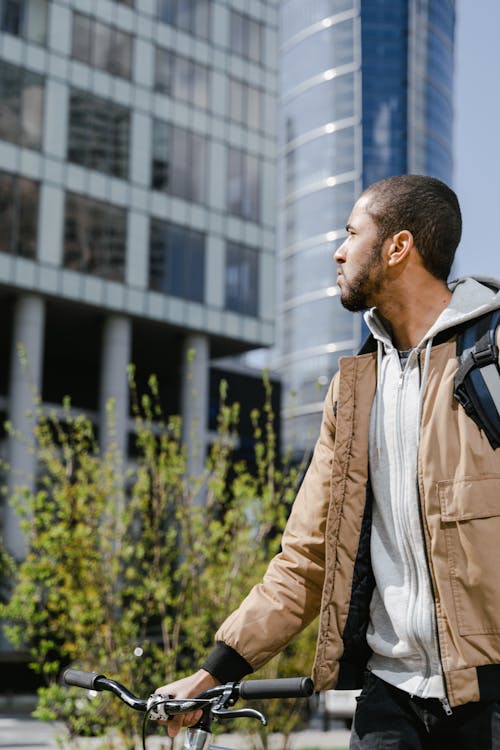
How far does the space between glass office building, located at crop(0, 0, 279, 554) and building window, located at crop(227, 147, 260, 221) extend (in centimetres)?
6

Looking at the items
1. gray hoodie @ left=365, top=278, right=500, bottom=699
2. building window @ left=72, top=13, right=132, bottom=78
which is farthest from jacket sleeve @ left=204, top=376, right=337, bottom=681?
building window @ left=72, top=13, right=132, bottom=78

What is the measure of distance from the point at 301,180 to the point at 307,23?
14.4 metres

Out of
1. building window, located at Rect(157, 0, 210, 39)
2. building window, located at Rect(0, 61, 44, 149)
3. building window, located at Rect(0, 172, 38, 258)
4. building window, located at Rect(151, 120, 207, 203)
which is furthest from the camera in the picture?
building window, located at Rect(157, 0, 210, 39)

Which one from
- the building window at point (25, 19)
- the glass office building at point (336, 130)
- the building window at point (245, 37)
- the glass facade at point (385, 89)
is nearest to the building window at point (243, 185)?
the building window at point (245, 37)

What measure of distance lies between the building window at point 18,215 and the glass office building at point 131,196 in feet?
0.15

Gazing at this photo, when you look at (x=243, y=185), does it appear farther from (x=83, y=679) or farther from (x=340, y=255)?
(x=83, y=679)

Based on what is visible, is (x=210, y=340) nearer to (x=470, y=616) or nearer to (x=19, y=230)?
(x=19, y=230)

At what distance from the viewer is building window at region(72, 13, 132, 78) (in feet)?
123

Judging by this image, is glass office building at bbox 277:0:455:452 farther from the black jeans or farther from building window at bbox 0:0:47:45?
the black jeans

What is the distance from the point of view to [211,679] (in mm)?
2764

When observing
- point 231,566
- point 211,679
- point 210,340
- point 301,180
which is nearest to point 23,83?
point 210,340

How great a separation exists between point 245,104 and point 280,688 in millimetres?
41512

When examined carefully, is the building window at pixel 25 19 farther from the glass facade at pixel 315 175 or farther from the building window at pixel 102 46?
the glass facade at pixel 315 175

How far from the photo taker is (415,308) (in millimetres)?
2883
